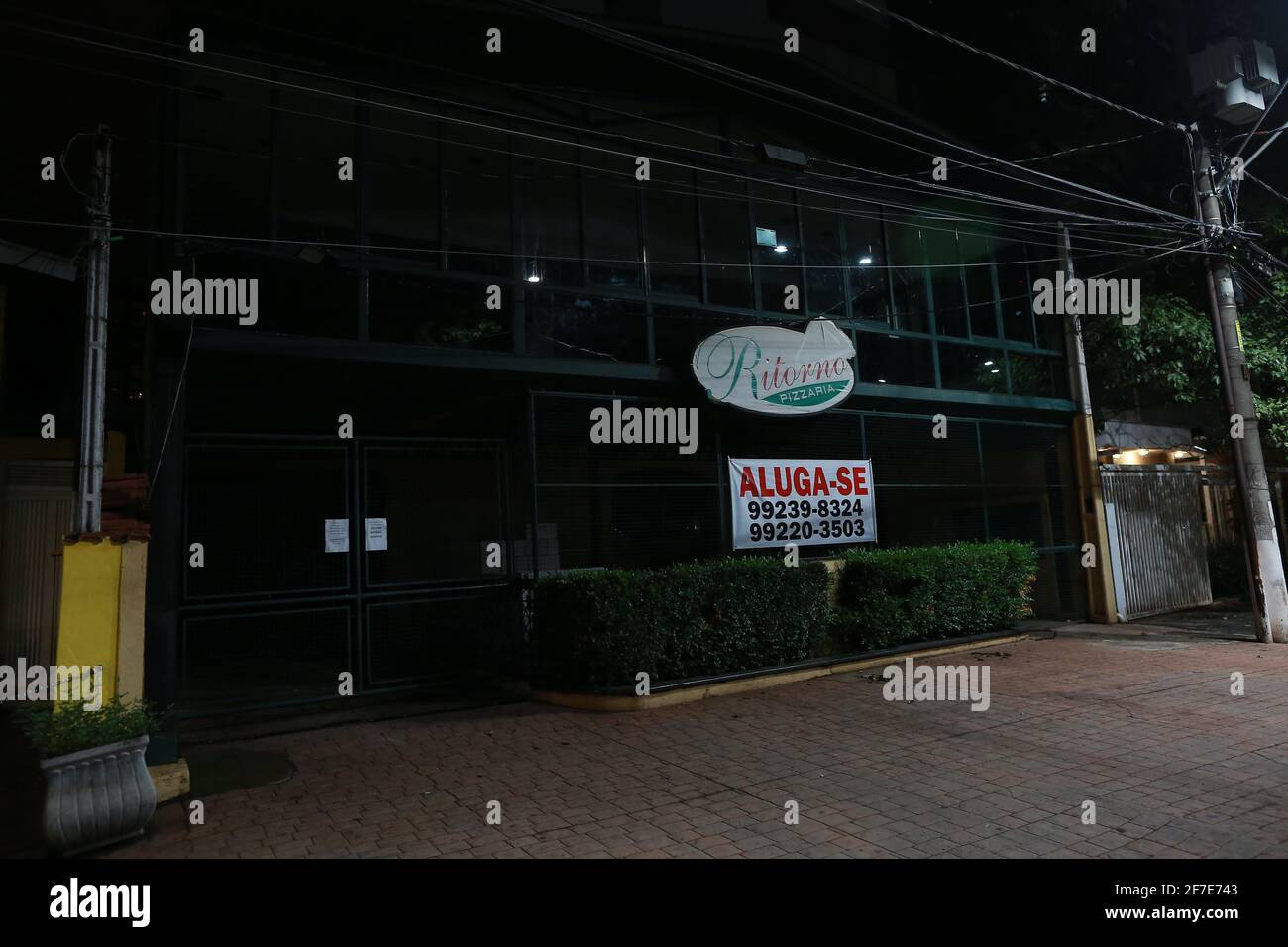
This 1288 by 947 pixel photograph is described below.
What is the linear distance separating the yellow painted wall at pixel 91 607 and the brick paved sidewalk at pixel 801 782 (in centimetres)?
116

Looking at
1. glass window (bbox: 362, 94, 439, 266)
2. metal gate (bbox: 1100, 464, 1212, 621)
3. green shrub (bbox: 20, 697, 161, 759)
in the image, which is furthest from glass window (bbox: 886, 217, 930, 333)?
green shrub (bbox: 20, 697, 161, 759)

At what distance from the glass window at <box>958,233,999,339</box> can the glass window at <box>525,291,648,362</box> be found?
6.46m

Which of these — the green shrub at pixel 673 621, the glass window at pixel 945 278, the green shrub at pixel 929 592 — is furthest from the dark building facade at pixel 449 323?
the green shrub at pixel 929 592

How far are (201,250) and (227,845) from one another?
5259 mm

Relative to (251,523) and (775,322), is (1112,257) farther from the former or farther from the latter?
(251,523)

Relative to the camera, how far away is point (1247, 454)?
10422mm

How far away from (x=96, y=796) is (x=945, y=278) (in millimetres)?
12836

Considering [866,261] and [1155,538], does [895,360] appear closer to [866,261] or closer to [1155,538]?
[866,261]

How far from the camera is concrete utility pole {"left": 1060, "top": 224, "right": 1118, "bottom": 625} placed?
12.8 metres

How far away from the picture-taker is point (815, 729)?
6852 mm

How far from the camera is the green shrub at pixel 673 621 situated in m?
7.82

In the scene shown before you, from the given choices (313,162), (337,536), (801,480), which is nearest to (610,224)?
(313,162)

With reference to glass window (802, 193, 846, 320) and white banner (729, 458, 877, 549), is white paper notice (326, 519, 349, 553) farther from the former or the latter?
glass window (802, 193, 846, 320)

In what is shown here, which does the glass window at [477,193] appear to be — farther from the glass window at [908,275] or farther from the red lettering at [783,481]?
the glass window at [908,275]
